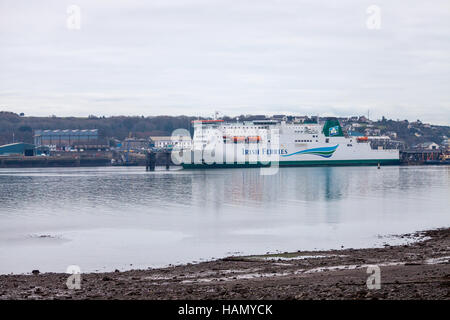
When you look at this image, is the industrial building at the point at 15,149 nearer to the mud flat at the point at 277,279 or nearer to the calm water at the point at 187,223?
the calm water at the point at 187,223

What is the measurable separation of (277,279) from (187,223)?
11543 millimetres

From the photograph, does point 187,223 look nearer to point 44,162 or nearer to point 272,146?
point 272,146

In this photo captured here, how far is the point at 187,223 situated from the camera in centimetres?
2200

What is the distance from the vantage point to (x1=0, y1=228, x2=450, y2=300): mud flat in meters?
8.82

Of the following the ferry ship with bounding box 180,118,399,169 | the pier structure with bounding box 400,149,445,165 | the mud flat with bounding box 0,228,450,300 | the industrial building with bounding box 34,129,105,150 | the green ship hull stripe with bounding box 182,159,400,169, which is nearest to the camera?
the mud flat with bounding box 0,228,450,300

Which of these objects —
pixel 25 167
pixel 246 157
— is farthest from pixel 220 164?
pixel 25 167

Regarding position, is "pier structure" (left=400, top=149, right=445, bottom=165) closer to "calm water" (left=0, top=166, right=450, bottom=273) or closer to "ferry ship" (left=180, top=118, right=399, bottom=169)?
"ferry ship" (left=180, top=118, right=399, bottom=169)

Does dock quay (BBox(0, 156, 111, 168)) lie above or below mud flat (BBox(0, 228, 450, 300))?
below

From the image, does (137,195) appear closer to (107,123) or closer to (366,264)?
(366,264)

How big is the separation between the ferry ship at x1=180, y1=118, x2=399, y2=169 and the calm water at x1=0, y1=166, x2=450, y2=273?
129ft

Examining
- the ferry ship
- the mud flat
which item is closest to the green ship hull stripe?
the ferry ship

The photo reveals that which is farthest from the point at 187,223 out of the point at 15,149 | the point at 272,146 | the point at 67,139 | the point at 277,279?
the point at 67,139

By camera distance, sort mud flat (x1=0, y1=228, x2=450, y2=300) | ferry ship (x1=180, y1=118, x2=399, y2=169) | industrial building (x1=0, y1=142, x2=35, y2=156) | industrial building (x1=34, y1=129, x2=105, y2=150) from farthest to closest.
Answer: industrial building (x1=34, y1=129, x2=105, y2=150), industrial building (x1=0, y1=142, x2=35, y2=156), ferry ship (x1=180, y1=118, x2=399, y2=169), mud flat (x1=0, y1=228, x2=450, y2=300)

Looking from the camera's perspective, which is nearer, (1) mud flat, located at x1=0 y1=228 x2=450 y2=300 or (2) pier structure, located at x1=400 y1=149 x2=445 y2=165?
(1) mud flat, located at x1=0 y1=228 x2=450 y2=300
